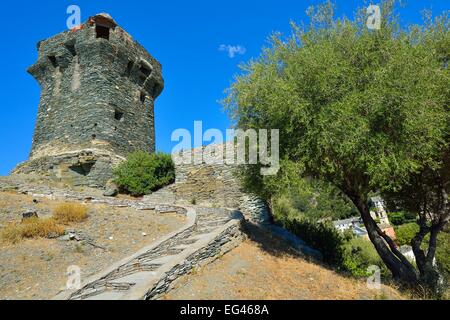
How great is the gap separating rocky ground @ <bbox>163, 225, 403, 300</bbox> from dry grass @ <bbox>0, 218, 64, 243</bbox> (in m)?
5.24

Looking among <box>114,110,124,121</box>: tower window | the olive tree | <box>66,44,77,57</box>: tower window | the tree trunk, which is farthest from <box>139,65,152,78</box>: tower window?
the tree trunk

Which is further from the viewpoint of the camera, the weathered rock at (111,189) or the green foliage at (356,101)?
the weathered rock at (111,189)

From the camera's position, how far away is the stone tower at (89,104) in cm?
1825

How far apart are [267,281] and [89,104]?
15.4 m

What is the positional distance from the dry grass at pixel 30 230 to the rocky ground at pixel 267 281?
17.2 feet

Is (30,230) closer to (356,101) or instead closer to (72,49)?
(356,101)

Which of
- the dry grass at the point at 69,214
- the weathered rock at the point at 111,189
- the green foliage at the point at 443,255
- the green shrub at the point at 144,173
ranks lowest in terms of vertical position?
the green foliage at the point at 443,255

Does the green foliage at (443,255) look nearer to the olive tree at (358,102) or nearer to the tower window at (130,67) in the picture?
the olive tree at (358,102)

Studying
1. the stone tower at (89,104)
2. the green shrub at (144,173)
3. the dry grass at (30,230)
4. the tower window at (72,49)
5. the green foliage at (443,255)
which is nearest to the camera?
the dry grass at (30,230)

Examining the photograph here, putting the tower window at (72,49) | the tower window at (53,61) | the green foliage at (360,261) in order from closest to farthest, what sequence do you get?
the green foliage at (360,261) < the tower window at (72,49) < the tower window at (53,61)

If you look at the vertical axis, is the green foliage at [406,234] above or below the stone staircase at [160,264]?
below

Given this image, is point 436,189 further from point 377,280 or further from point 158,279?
point 158,279

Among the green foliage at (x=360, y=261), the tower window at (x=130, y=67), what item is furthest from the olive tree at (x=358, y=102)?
the tower window at (x=130, y=67)

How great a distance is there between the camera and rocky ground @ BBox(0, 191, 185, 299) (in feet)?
25.7
